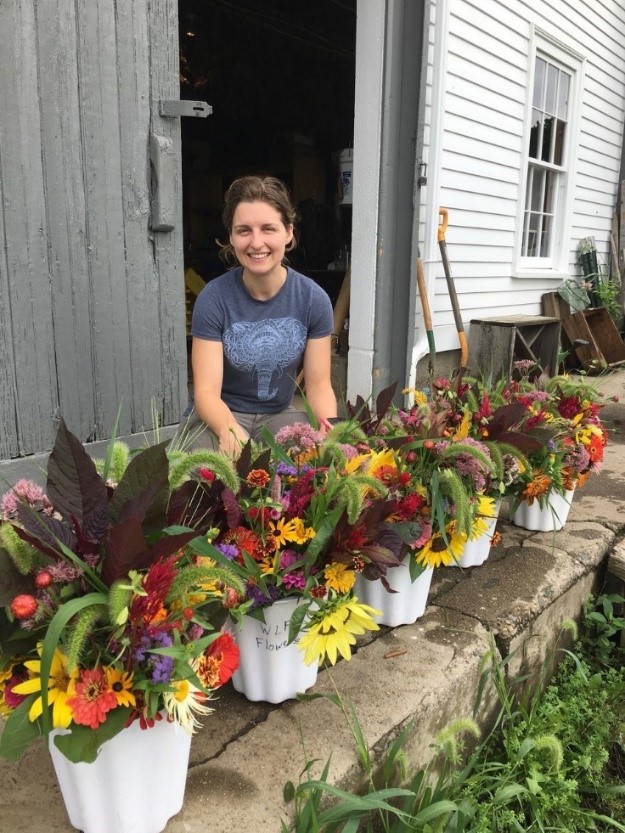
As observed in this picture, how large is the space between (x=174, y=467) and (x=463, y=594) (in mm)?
1112

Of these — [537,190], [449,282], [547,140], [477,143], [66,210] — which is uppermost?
[547,140]

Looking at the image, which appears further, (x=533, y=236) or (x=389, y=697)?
(x=533, y=236)

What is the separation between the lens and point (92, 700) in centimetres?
89

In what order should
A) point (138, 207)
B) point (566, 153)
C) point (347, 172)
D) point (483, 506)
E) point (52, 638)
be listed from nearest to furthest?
1. point (52, 638)
2. point (483, 506)
3. point (138, 207)
4. point (347, 172)
5. point (566, 153)

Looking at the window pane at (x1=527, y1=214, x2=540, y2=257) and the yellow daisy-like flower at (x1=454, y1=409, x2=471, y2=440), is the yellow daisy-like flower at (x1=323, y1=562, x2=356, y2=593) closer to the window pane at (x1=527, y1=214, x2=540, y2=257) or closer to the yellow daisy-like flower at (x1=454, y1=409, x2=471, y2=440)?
the yellow daisy-like flower at (x1=454, y1=409, x2=471, y2=440)

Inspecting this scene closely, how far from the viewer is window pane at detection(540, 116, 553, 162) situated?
6504mm

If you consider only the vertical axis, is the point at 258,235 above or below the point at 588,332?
above

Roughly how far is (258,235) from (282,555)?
1181 mm

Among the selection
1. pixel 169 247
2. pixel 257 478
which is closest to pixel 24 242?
pixel 169 247

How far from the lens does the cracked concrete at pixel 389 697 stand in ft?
3.81

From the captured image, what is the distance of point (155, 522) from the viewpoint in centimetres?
104

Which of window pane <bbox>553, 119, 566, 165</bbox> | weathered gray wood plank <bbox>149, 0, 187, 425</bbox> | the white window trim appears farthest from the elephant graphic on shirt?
window pane <bbox>553, 119, 566, 165</bbox>

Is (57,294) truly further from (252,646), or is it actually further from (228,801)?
(228,801)

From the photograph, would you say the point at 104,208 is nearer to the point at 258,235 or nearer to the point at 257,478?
the point at 258,235
